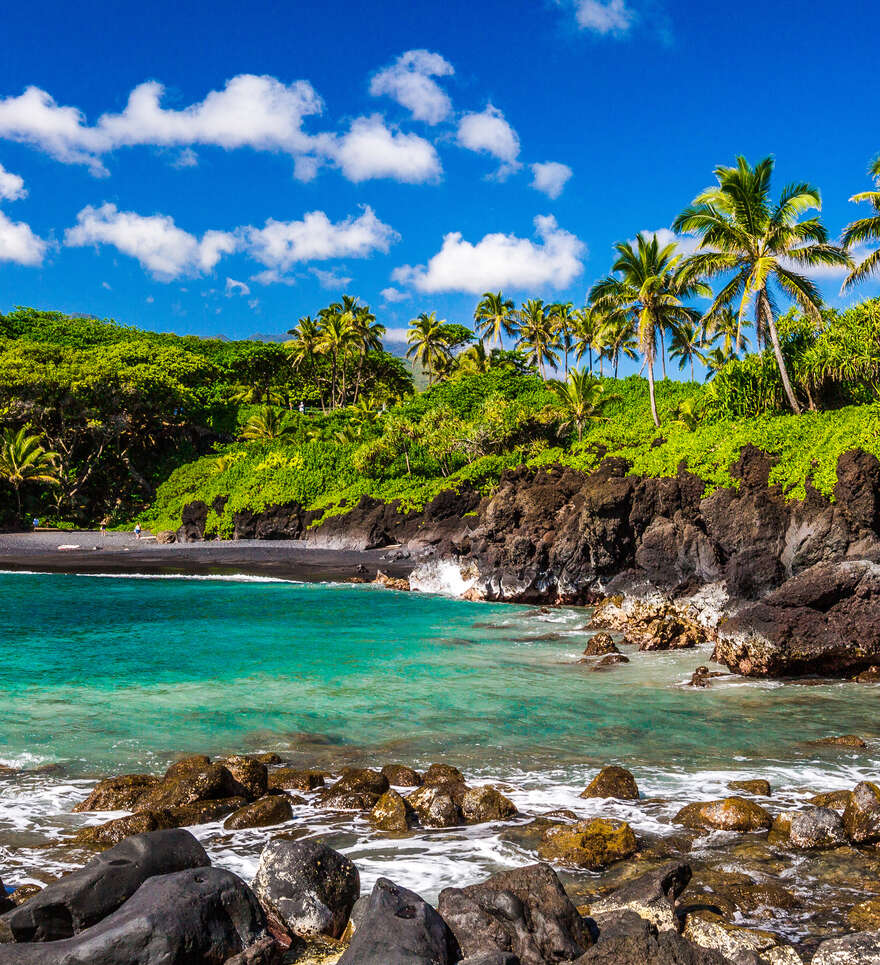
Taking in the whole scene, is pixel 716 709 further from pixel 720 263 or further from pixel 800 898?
pixel 720 263

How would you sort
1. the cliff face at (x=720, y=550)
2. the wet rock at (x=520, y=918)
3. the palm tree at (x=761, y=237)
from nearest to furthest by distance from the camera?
the wet rock at (x=520, y=918) < the cliff face at (x=720, y=550) < the palm tree at (x=761, y=237)

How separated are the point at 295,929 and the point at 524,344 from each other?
2893 inches

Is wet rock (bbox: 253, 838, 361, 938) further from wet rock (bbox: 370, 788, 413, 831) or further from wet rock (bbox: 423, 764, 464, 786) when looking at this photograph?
wet rock (bbox: 423, 764, 464, 786)

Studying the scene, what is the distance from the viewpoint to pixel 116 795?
8.55 meters

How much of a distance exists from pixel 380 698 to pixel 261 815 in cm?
655

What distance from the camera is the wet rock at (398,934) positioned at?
484 cm

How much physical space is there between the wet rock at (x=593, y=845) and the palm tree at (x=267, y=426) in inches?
2406

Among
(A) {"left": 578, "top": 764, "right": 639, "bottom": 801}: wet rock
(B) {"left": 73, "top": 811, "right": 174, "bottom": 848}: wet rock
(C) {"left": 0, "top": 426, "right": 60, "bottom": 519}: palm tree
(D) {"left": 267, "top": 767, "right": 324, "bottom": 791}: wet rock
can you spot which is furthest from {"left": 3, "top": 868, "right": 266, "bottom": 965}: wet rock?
(C) {"left": 0, "top": 426, "right": 60, "bottom": 519}: palm tree

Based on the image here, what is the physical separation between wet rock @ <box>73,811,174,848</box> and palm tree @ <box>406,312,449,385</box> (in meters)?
75.5

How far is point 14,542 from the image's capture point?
50.0m

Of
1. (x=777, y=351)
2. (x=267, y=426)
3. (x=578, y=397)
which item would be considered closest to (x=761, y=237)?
(x=777, y=351)

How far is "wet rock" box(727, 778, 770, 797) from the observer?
8.74 m

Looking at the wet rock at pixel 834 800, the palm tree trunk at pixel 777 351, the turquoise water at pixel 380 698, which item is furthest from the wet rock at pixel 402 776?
the palm tree trunk at pixel 777 351

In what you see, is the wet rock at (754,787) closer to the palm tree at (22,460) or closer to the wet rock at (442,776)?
the wet rock at (442,776)
